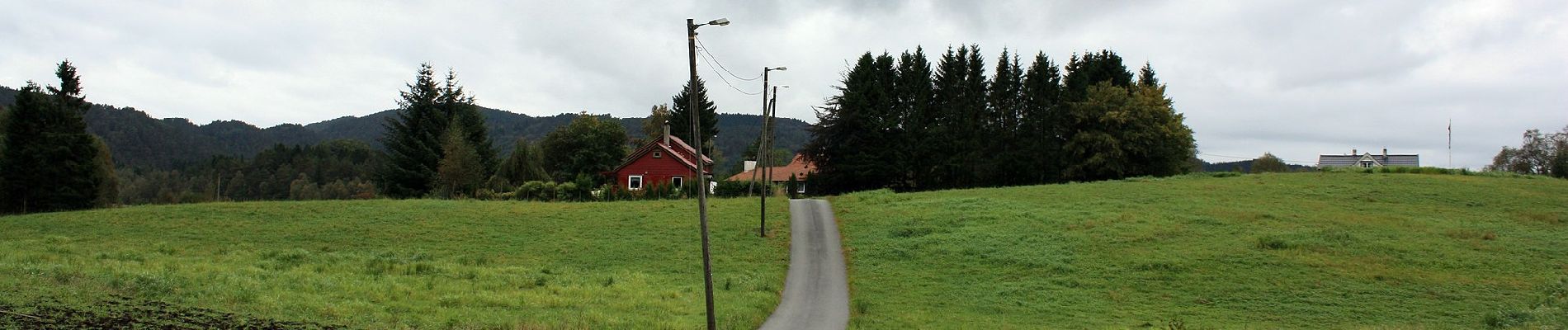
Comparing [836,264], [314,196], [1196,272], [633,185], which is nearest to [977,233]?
[836,264]

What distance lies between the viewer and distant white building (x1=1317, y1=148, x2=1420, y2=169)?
86500 mm

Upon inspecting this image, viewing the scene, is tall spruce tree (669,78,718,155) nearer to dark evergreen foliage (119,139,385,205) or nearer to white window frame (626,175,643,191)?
white window frame (626,175,643,191)

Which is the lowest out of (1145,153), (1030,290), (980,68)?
(1030,290)

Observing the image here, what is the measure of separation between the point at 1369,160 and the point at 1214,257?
85959 mm

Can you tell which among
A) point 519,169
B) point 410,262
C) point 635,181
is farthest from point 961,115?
point 410,262

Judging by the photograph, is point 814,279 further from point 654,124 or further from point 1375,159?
point 1375,159

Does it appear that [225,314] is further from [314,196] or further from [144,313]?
[314,196]

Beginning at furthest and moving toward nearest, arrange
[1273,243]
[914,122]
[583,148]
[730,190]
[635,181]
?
[583,148] < [635,181] < [914,122] < [730,190] < [1273,243]

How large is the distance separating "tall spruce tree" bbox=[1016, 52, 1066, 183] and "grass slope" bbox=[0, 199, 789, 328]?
27707 mm

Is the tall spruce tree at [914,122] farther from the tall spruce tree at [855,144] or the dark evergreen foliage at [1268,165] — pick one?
the dark evergreen foliage at [1268,165]

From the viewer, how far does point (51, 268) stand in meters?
18.1

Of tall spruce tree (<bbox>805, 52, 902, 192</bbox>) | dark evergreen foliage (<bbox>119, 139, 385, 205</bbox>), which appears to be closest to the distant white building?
tall spruce tree (<bbox>805, 52, 902, 192</bbox>)

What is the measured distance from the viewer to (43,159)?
45.5 metres

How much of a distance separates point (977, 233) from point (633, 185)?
125 feet
